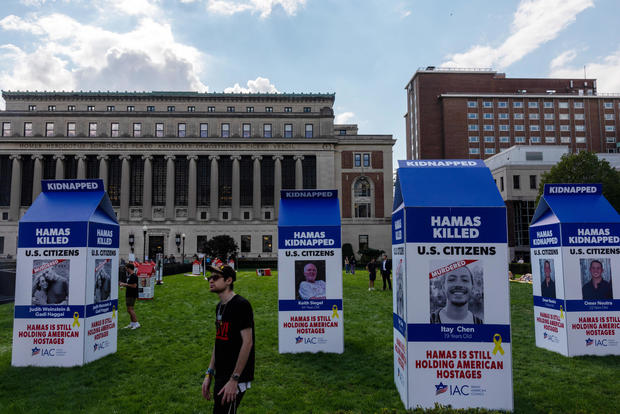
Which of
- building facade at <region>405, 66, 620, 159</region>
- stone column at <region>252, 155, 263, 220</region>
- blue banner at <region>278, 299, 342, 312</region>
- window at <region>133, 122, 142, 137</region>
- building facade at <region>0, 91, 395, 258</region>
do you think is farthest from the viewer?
building facade at <region>405, 66, 620, 159</region>

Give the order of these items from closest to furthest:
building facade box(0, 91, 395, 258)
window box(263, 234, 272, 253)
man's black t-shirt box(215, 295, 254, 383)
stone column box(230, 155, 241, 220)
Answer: man's black t-shirt box(215, 295, 254, 383) < building facade box(0, 91, 395, 258) < window box(263, 234, 272, 253) < stone column box(230, 155, 241, 220)

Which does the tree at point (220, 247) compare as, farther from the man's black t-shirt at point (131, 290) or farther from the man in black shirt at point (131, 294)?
the man's black t-shirt at point (131, 290)

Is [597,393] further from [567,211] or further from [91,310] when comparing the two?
[91,310]

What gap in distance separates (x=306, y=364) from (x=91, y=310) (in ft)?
18.6

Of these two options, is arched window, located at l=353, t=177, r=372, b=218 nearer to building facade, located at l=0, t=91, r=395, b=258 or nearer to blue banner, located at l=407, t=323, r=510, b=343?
building facade, located at l=0, t=91, r=395, b=258

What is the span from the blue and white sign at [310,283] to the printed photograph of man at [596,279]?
269 inches

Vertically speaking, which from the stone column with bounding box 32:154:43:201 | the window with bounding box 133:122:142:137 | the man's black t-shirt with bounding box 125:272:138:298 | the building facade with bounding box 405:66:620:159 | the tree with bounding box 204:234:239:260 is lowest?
the man's black t-shirt with bounding box 125:272:138:298

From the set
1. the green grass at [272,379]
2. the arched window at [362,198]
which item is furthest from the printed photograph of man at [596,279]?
the arched window at [362,198]

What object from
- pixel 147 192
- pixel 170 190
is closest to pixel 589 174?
pixel 170 190

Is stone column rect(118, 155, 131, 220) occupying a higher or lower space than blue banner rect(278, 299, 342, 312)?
higher

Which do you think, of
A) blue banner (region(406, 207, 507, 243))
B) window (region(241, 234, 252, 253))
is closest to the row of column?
window (region(241, 234, 252, 253))

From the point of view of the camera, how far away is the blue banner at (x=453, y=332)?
732 cm

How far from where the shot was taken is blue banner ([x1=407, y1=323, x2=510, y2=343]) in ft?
24.0

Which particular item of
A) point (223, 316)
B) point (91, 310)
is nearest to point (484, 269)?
point (223, 316)
